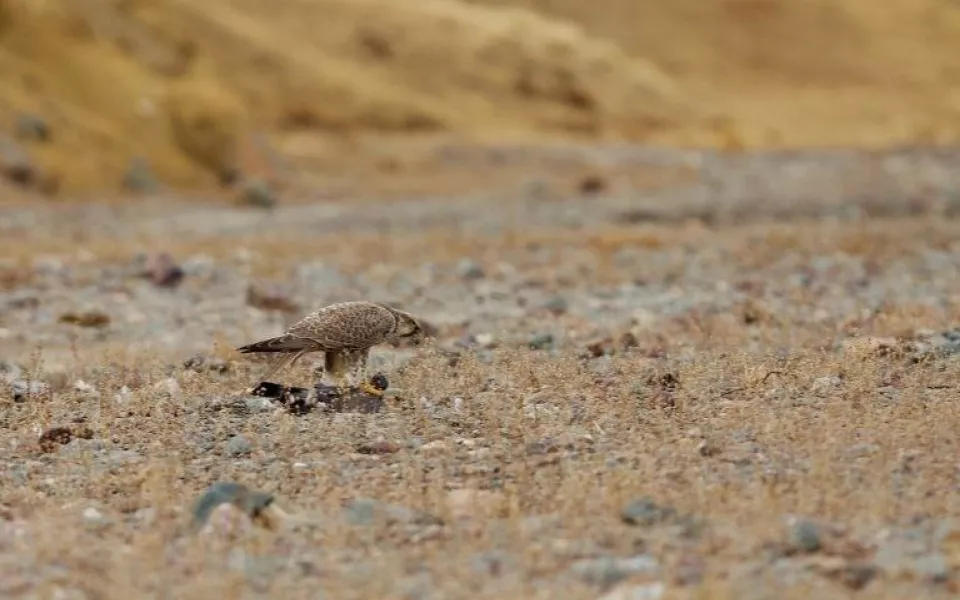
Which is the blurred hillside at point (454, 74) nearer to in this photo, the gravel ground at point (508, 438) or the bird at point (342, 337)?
the gravel ground at point (508, 438)

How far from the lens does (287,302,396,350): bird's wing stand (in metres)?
9.37

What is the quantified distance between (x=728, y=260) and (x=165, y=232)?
935cm

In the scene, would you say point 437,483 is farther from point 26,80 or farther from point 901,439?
point 26,80

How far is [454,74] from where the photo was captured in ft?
183

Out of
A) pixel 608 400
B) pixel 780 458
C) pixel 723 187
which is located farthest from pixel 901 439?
pixel 723 187

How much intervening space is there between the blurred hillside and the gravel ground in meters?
16.3

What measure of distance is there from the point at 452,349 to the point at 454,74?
44364 millimetres

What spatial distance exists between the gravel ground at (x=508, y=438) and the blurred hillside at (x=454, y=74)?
1633 cm

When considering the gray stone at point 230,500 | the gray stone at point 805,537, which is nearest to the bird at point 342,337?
the gray stone at point 230,500

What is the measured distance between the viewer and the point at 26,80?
111 ft

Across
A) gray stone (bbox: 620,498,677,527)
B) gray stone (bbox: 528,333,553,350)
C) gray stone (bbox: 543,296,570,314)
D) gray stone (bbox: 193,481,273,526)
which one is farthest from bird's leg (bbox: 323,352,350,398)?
gray stone (bbox: 543,296,570,314)

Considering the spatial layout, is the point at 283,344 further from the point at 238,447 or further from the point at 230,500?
the point at 230,500

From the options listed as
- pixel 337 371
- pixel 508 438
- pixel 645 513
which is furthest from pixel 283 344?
pixel 645 513

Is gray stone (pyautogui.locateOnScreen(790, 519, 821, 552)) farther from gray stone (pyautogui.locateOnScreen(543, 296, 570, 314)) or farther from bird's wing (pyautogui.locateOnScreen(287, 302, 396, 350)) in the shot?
gray stone (pyautogui.locateOnScreen(543, 296, 570, 314))
